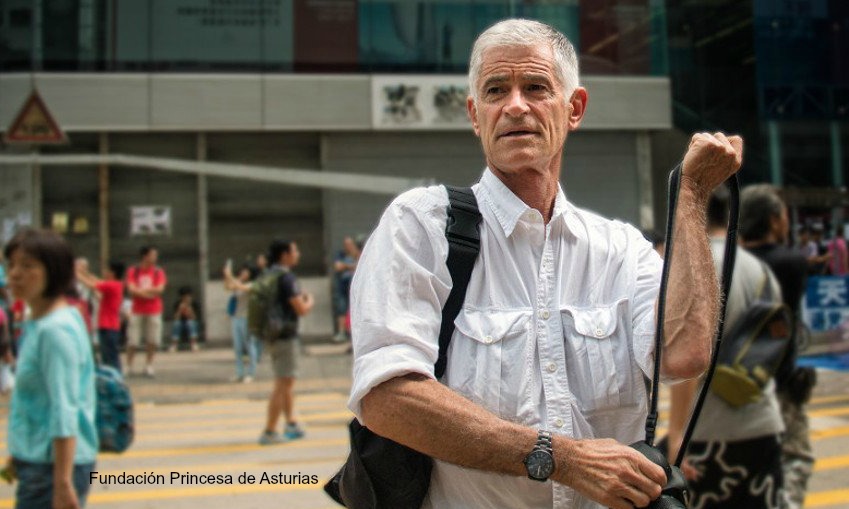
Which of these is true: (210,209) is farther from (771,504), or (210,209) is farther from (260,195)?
(771,504)

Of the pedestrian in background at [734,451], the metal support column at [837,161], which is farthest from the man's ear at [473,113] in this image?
the metal support column at [837,161]

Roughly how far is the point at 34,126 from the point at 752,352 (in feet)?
30.2

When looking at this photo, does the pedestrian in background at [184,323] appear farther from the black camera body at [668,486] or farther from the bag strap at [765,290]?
the black camera body at [668,486]

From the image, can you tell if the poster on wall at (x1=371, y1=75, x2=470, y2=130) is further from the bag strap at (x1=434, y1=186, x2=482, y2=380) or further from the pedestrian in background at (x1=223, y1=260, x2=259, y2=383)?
the bag strap at (x1=434, y1=186, x2=482, y2=380)

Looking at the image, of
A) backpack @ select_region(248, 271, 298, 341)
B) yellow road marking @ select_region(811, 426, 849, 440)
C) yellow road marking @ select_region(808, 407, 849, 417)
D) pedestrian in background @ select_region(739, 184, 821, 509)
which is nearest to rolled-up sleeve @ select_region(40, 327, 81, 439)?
pedestrian in background @ select_region(739, 184, 821, 509)

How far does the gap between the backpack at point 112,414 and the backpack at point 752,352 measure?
2579mm

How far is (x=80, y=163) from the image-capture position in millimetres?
17875

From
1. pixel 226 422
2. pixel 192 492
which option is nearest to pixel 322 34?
pixel 226 422

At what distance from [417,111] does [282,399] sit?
1174 centimetres

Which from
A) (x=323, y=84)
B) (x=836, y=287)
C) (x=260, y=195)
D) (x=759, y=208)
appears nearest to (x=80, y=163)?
(x=260, y=195)

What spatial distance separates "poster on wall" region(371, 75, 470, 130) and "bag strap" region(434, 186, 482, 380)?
16882mm

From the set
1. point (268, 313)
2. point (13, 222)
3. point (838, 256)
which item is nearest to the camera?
point (268, 313)

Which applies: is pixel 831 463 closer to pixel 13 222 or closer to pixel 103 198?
pixel 103 198

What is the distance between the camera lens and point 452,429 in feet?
5.23
